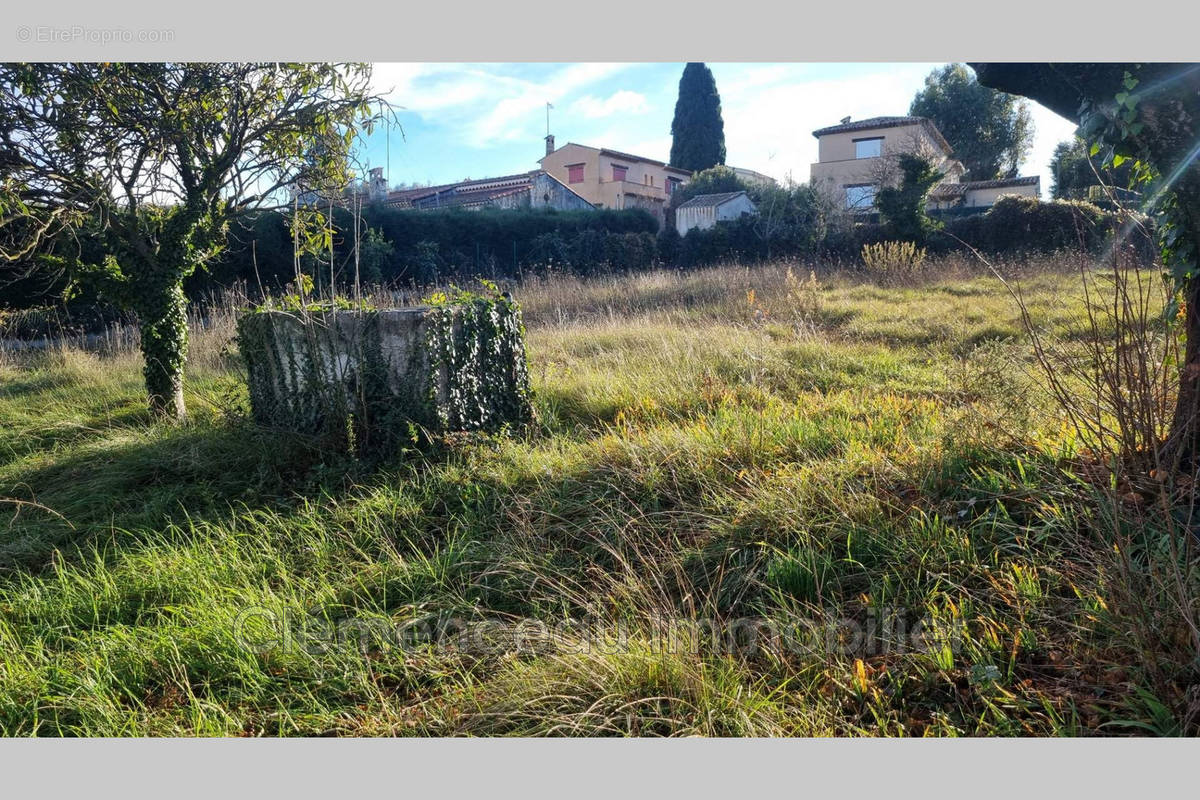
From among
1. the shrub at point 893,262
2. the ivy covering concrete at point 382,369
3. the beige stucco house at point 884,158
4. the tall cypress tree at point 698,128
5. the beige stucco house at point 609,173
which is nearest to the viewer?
the ivy covering concrete at point 382,369

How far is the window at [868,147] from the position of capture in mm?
32281

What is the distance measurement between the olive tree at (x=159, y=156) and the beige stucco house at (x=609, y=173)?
28.3m

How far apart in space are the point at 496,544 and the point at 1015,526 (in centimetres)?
236

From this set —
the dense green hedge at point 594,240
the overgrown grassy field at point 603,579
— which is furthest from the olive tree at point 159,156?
the dense green hedge at point 594,240

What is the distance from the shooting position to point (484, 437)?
495 cm

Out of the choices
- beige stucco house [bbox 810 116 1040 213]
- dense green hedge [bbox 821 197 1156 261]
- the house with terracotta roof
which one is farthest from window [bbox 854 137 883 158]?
dense green hedge [bbox 821 197 1156 261]

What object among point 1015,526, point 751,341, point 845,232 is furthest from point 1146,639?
point 845,232

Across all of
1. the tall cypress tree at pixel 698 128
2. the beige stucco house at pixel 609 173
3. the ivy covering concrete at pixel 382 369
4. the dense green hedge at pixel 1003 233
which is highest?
the tall cypress tree at pixel 698 128

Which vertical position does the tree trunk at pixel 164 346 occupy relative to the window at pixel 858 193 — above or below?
below

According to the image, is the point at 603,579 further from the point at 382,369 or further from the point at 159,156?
the point at 159,156

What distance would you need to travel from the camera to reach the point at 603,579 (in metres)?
3.31

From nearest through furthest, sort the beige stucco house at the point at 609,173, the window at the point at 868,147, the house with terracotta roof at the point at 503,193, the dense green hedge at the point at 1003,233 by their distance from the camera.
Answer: the dense green hedge at the point at 1003,233 < the house with terracotta roof at the point at 503,193 < the window at the point at 868,147 < the beige stucco house at the point at 609,173

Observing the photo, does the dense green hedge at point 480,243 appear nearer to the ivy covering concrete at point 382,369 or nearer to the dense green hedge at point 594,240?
the dense green hedge at point 594,240

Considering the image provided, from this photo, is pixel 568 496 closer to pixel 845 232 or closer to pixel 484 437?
pixel 484 437
